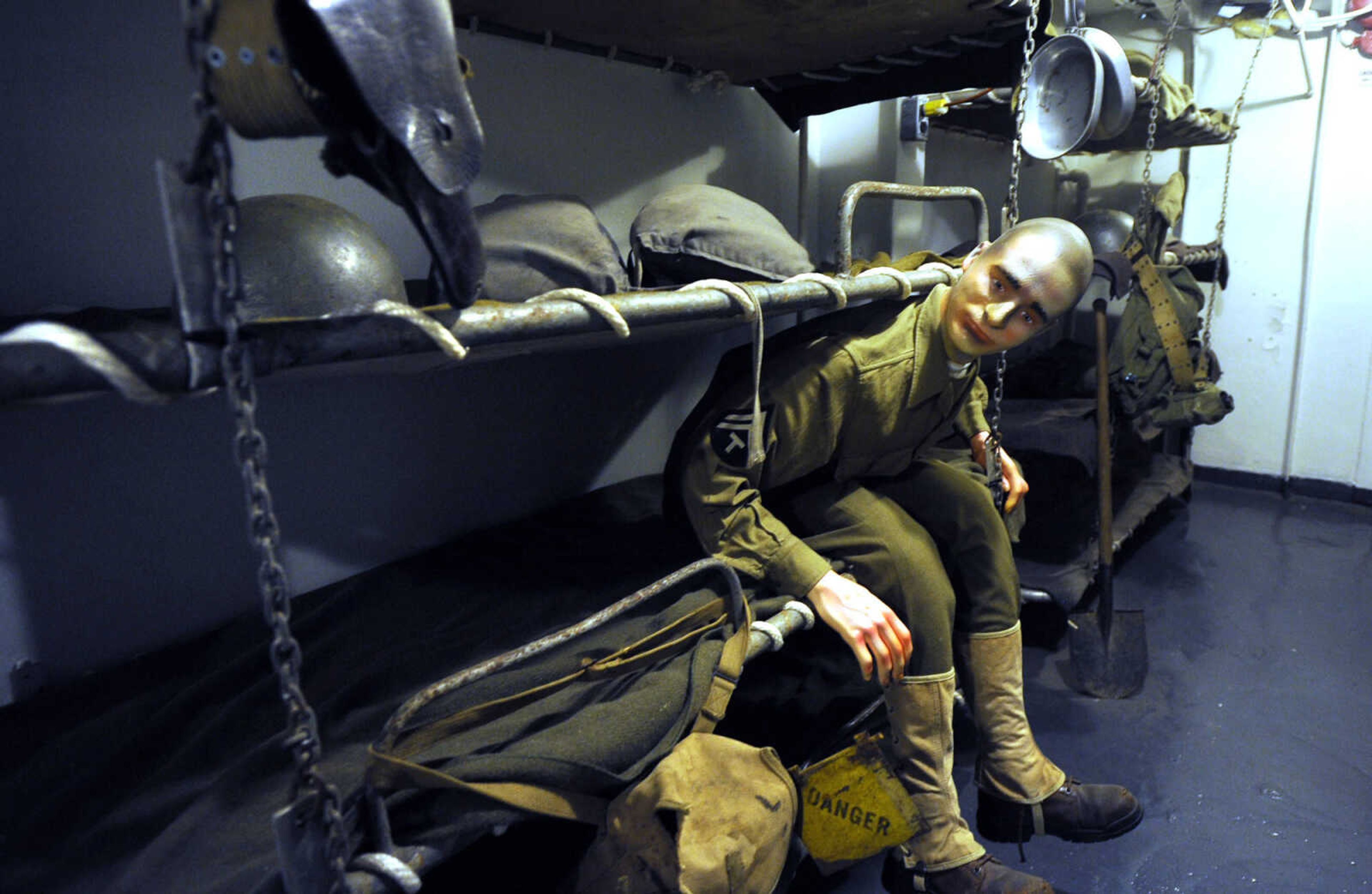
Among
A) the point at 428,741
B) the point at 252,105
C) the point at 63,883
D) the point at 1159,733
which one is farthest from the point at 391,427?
the point at 1159,733

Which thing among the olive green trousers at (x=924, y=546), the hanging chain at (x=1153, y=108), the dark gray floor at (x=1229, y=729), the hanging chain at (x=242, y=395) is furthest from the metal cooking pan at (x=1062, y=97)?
the hanging chain at (x=242, y=395)

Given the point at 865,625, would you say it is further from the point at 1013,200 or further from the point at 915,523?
the point at 1013,200

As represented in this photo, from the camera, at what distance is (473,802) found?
0.85 m

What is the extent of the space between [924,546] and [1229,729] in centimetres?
104

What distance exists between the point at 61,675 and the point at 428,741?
0.67m

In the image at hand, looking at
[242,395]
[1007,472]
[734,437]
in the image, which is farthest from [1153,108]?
[242,395]

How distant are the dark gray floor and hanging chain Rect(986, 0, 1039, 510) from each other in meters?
0.60

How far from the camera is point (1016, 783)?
1.56 m

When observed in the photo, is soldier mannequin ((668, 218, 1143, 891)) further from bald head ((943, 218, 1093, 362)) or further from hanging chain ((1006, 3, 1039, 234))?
hanging chain ((1006, 3, 1039, 234))

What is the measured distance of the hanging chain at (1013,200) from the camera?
1638mm

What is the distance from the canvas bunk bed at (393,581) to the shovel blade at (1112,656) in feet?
2.58

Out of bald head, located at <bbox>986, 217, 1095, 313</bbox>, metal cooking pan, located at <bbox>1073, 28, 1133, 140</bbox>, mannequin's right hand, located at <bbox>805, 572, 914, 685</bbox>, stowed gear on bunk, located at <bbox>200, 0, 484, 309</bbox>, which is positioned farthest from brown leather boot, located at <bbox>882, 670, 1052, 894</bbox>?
metal cooking pan, located at <bbox>1073, 28, 1133, 140</bbox>

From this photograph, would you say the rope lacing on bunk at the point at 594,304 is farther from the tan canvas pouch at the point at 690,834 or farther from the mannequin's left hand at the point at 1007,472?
the mannequin's left hand at the point at 1007,472

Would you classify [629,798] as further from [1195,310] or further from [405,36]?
[1195,310]
